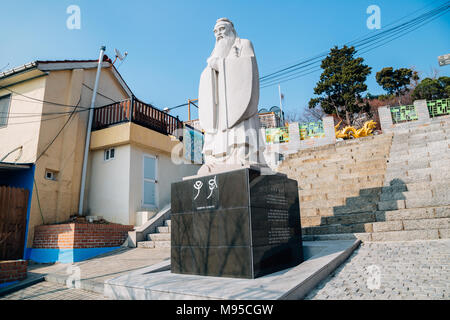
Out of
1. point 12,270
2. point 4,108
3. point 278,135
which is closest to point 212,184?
point 12,270

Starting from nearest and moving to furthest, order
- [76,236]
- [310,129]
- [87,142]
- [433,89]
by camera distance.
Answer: [76,236], [87,142], [310,129], [433,89]

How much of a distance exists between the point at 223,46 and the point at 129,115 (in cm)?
580

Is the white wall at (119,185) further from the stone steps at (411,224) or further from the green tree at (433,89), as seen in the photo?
the green tree at (433,89)

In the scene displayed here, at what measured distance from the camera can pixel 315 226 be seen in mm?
6152

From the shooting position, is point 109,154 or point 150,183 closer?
point 109,154

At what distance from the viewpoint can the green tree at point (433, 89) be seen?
941 inches

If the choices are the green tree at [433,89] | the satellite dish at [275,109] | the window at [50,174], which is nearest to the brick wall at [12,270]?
the window at [50,174]

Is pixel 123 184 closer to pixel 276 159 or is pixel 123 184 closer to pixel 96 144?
pixel 96 144

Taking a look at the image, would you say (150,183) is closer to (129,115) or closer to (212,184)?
(129,115)

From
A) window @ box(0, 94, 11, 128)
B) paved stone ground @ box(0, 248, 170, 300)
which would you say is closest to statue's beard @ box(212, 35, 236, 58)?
paved stone ground @ box(0, 248, 170, 300)

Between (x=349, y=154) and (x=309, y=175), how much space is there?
2224mm

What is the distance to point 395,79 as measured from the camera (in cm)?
2622
